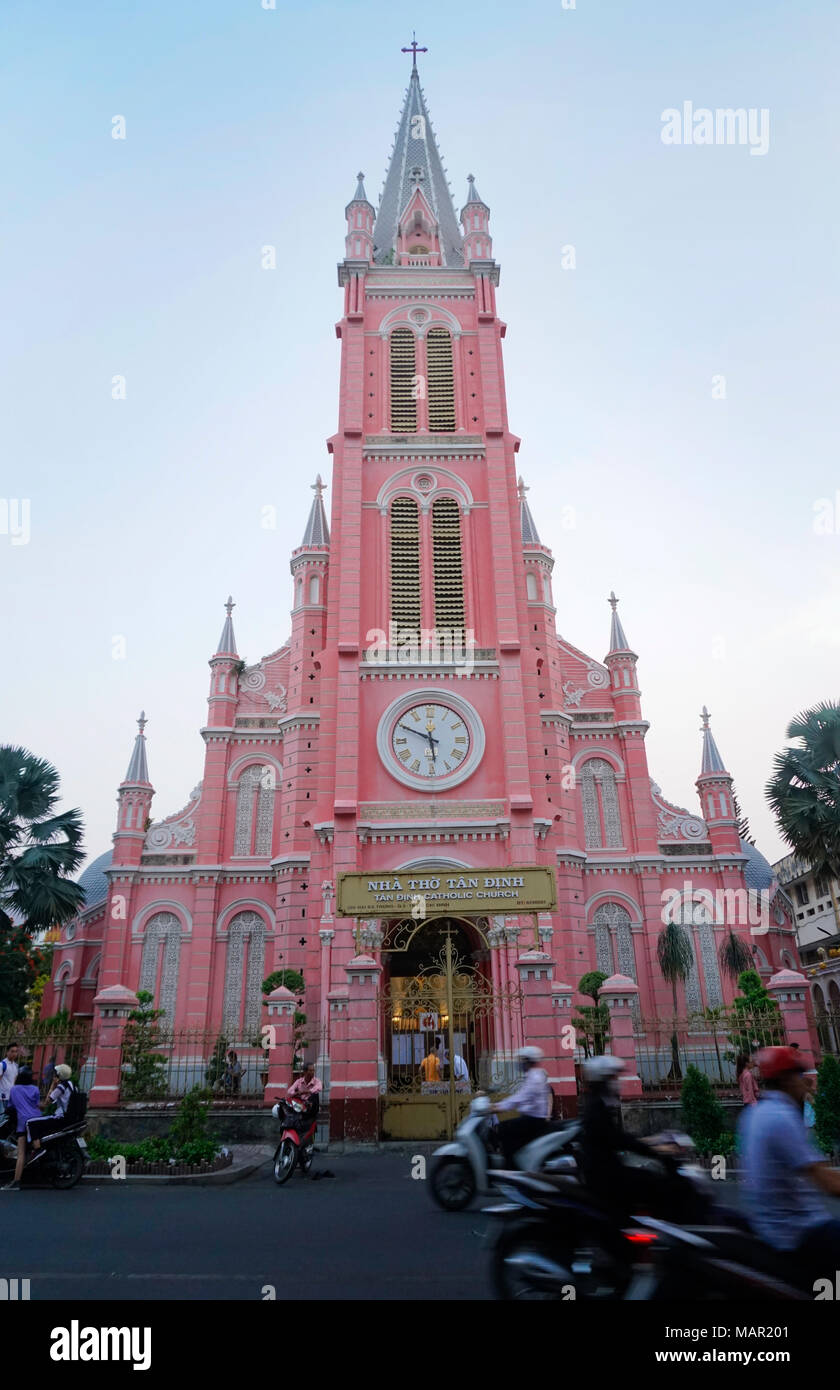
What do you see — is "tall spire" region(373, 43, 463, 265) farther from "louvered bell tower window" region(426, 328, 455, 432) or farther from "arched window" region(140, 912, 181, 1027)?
"arched window" region(140, 912, 181, 1027)

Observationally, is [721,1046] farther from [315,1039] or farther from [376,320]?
[376,320]

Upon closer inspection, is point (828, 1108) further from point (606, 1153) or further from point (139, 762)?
point (139, 762)

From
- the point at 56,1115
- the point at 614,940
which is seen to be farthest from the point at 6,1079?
the point at 614,940

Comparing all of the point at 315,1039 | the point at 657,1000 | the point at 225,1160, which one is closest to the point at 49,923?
the point at 315,1039

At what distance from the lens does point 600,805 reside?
27.2 m

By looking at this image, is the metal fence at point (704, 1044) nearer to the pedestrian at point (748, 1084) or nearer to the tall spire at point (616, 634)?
the pedestrian at point (748, 1084)

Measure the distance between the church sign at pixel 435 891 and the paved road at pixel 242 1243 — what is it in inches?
256

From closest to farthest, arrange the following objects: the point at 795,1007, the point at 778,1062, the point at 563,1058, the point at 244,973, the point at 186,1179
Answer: the point at 778,1062 < the point at 186,1179 < the point at 795,1007 < the point at 563,1058 < the point at 244,973

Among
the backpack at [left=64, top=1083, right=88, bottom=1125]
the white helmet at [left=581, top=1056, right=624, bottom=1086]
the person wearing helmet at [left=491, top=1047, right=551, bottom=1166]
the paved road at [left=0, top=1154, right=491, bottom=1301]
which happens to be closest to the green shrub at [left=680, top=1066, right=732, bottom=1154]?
the paved road at [left=0, top=1154, right=491, bottom=1301]

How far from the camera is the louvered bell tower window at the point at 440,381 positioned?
27328 millimetres

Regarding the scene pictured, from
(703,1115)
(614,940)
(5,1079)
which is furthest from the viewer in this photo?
(614,940)

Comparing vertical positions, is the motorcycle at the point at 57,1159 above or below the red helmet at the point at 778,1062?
below

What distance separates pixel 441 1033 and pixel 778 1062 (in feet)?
50.5

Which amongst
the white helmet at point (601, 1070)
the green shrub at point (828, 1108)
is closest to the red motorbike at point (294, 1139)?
the green shrub at point (828, 1108)
